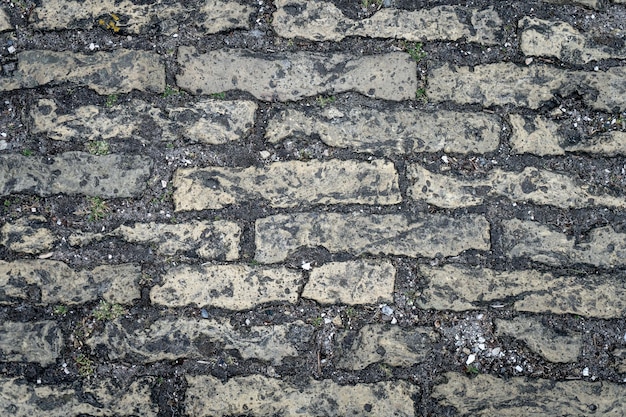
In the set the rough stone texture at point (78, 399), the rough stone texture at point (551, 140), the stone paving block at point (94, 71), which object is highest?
the stone paving block at point (94, 71)

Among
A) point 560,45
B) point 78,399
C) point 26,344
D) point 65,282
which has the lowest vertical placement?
point 78,399

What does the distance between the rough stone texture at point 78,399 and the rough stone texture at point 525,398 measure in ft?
3.53

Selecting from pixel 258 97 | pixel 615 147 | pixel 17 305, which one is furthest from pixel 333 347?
pixel 615 147

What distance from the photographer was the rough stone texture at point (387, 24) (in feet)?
7.93

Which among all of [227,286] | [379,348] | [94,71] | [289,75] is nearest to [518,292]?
[379,348]

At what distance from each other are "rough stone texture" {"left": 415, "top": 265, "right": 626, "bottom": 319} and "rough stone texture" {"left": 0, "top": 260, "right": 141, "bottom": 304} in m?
1.08

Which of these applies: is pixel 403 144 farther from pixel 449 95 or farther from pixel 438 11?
pixel 438 11

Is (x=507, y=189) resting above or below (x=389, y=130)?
below

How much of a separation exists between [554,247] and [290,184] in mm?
1013

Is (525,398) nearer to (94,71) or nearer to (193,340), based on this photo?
(193,340)

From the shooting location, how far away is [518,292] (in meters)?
2.34

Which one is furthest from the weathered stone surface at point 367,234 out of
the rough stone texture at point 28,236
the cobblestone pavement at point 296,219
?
the rough stone texture at point 28,236

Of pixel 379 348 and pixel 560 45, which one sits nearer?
pixel 379 348

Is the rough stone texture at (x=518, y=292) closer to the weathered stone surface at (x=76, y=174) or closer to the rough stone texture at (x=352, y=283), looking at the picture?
the rough stone texture at (x=352, y=283)
